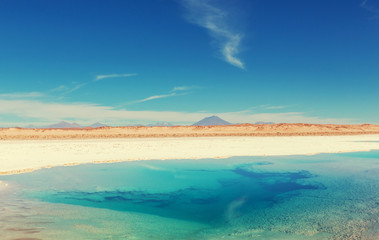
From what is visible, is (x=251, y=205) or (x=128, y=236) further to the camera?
(x=251, y=205)

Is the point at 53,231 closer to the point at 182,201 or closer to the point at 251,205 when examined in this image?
the point at 182,201

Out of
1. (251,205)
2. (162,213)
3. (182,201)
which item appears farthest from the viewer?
(182,201)

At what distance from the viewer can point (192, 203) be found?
8.57 m

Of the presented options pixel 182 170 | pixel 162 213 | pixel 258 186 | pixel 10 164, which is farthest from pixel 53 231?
pixel 10 164

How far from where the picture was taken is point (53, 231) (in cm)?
594

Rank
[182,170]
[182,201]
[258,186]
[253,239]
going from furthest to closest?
[182,170] < [258,186] < [182,201] < [253,239]

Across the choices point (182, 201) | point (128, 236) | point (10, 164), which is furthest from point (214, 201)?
point (10, 164)

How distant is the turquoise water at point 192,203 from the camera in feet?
19.8

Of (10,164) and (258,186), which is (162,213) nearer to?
(258,186)

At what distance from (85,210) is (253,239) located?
4.29m

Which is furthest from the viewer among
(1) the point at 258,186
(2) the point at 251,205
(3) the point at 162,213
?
(1) the point at 258,186

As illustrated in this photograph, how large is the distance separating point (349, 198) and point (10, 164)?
1441 centimetres

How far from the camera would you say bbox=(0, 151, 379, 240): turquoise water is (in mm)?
6047

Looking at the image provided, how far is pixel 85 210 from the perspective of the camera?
7.60m
